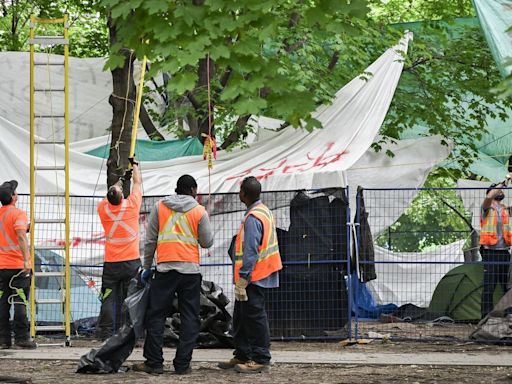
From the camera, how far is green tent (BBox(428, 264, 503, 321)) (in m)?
16.4

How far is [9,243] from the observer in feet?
44.4

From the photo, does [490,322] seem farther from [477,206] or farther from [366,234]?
[477,206]

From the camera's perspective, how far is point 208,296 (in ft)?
44.9

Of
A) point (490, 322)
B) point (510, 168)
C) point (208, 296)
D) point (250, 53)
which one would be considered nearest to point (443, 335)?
point (490, 322)

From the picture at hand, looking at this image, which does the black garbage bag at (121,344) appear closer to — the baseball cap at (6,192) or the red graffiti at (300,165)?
the baseball cap at (6,192)

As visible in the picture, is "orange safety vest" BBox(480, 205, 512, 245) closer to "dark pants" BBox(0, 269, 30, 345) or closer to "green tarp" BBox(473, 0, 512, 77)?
"green tarp" BBox(473, 0, 512, 77)

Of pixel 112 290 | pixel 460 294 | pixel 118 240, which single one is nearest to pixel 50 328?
pixel 112 290

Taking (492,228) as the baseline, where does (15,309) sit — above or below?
below

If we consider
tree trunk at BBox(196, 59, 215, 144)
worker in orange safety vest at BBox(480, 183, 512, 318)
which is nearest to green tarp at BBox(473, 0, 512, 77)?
worker in orange safety vest at BBox(480, 183, 512, 318)

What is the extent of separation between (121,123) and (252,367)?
579 centimetres

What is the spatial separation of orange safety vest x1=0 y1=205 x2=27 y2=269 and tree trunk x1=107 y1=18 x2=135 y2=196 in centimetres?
232

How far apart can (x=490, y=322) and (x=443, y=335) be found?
1.04 m

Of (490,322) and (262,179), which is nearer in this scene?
(490,322)

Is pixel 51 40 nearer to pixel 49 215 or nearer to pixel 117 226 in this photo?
pixel 117 226
